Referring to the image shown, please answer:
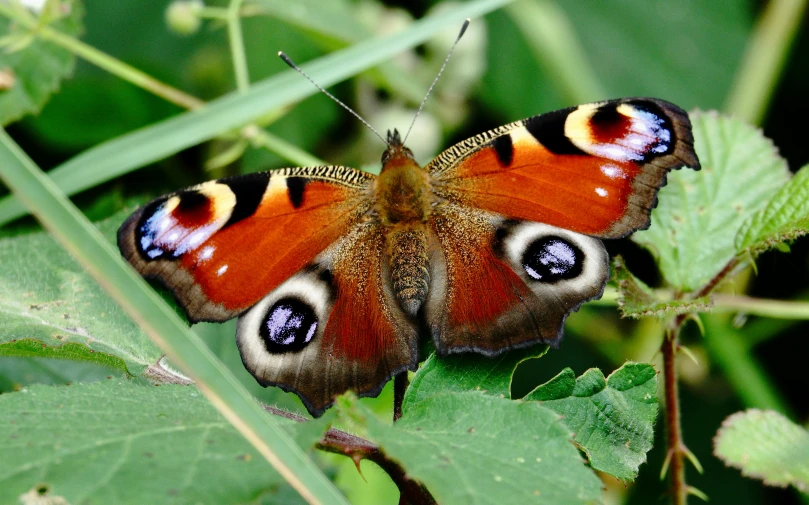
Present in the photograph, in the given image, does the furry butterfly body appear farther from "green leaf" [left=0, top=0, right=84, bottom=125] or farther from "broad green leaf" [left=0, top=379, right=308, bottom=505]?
"green leaf" [left=0, top=0, right=84, bottom=125]

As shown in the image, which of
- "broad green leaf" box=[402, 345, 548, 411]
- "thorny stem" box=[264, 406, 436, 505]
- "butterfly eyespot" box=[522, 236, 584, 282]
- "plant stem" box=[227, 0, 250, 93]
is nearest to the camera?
"thorny stem" box=[264, 406, 436, 505]

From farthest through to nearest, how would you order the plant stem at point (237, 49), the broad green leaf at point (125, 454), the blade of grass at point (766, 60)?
the blade of grass at point (766, 60) → the plant stem at point (237, 49) → the broad green leaf at point (125, 454)

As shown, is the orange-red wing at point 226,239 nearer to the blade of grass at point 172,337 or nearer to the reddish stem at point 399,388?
the reddish stem at point 399,388

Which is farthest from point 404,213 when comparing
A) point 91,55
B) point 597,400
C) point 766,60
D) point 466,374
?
point 766,60

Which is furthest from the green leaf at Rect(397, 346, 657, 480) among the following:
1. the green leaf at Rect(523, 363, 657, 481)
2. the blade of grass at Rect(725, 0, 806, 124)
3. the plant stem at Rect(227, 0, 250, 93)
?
the blade of grass at Rect(725, 0, 806, 124)

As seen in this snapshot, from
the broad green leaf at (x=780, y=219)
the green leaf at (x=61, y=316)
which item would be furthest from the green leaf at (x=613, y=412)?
the green leaf at (x=61, y=316)

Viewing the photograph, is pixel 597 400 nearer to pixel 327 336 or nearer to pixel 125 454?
pixel 327 336
